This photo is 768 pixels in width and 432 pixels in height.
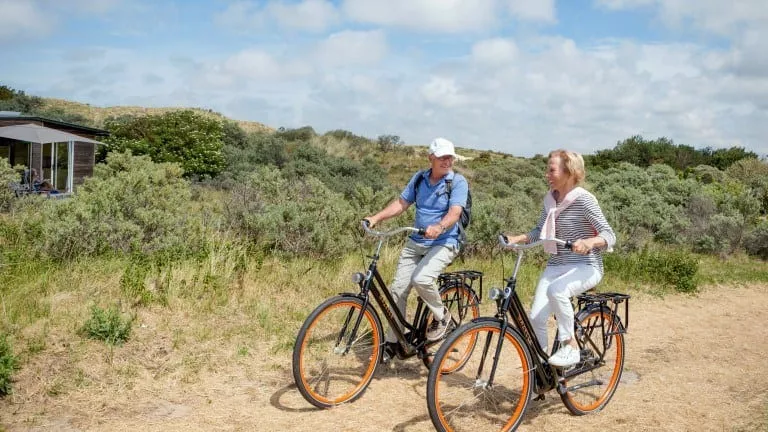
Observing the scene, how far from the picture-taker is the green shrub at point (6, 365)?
481 centimetres

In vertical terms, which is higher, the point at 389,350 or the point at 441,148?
the point at 441,148

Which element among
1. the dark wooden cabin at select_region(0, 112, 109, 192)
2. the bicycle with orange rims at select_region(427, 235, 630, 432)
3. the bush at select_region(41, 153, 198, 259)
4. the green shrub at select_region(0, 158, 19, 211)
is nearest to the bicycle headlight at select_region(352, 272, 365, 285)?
the bicycle with orange rims at select_region(427, 235, 630, 432)

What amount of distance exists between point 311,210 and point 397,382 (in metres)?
4.29

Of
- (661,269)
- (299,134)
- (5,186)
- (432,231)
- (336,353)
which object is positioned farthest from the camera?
(299,134)

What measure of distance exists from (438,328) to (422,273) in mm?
630

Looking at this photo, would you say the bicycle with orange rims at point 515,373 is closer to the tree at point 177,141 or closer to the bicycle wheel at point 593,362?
the bicycle wheel at point 593,362

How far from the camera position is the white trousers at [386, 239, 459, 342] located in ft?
17.8

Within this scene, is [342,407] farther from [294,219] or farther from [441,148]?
[294,219]

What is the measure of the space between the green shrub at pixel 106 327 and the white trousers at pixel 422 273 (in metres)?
2.38

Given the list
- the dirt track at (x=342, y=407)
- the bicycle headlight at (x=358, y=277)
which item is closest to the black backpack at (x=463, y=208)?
the bicycle headlight at (x=358, y=277)

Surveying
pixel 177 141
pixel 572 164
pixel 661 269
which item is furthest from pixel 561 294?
pixel 177 141

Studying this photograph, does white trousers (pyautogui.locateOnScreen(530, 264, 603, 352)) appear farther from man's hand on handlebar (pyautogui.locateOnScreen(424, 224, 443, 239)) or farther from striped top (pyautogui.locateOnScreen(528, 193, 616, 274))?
man's hand on handlebar (pyautogui.locateOnScreen(424, 224, 443, 239))

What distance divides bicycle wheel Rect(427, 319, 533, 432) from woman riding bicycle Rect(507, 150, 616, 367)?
361 mm

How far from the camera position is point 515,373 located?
5.96 metres
